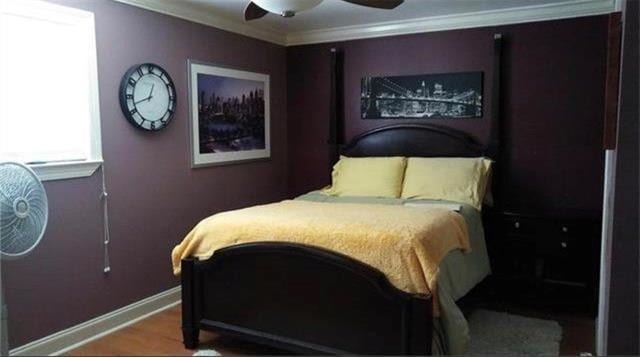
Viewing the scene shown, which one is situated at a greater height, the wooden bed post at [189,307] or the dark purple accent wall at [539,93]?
the dark purple accent wall at [539,93]

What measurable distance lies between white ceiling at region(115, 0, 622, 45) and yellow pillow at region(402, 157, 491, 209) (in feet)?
3.91

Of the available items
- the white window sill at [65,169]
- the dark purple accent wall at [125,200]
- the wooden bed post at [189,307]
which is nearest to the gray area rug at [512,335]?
the wooden bed post at [189,307]

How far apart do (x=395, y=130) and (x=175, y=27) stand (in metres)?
2.03

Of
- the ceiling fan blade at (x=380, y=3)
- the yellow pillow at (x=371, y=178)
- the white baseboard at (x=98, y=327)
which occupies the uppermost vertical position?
the ceiling fan blade at (x=380, y=3)

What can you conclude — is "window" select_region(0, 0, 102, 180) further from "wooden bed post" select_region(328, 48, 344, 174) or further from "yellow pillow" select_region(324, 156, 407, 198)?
"wooden bed post" select_region(328, 48, 344, 174)

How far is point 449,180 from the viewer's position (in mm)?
3754

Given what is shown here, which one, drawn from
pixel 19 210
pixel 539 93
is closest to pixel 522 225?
pixel 539 93

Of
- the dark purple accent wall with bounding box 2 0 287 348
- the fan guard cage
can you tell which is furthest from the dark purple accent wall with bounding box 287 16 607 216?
the fan guard cage

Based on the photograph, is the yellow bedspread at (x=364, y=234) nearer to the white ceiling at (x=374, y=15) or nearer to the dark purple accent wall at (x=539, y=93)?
the dark purple accent wall at (x=539, y=93)

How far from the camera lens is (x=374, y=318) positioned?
2400 millimetres

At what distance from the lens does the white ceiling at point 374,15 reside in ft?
12.0

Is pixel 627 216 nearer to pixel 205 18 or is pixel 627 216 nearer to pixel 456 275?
pixel 456 275

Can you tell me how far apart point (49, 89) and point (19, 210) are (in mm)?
1039

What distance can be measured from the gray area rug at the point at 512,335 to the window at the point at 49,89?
268cm
